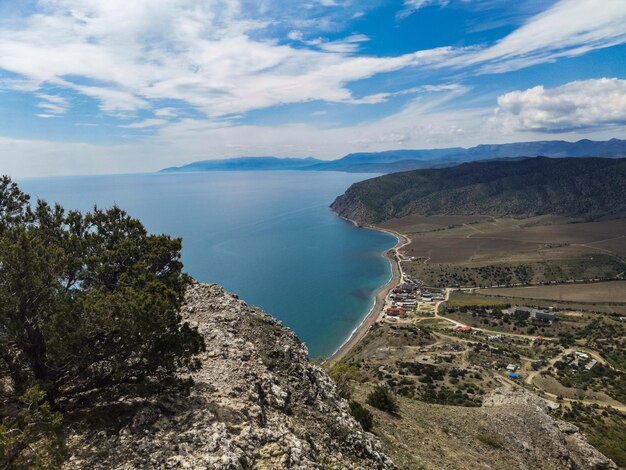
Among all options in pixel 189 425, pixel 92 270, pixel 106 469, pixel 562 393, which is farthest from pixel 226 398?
pixel 562 393

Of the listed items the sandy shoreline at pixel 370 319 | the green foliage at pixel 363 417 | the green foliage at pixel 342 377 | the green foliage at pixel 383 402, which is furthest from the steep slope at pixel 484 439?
the sandy shoreline at pixel 370 319

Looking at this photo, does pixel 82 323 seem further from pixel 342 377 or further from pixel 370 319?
pixel 370 319

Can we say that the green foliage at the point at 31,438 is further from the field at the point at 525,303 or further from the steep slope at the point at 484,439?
the field at the point at 525,303

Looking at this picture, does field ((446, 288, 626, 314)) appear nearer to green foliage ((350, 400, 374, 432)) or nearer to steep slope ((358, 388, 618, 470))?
steep slope ((358, 388, 618, 470))

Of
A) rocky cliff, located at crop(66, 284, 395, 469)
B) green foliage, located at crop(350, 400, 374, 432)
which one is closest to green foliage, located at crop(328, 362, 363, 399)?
green foliage, located at crop(350, 400, 374, 432)

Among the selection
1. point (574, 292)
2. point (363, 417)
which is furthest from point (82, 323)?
point (574, 292)

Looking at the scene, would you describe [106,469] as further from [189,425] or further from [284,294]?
[284,294]
